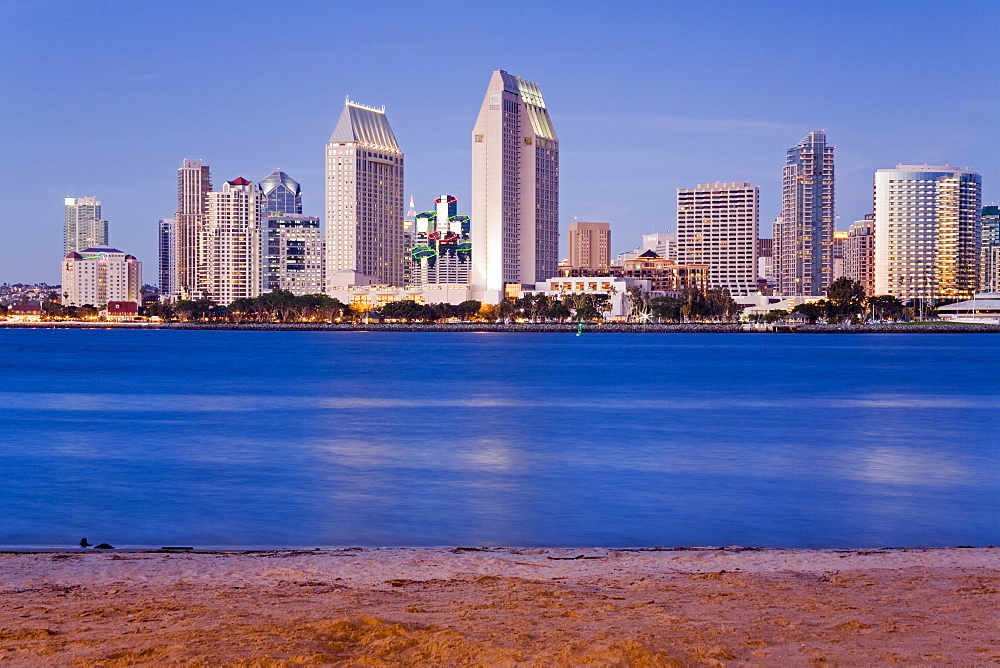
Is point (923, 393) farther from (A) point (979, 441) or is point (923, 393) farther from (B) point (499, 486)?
(B) point (499, 486)

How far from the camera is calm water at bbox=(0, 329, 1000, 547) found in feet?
65.3

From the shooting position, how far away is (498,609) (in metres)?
10.9

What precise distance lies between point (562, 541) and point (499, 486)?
7075 mm

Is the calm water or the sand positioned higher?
the sand

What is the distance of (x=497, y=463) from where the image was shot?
3067 cm

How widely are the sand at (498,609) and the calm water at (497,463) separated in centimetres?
408

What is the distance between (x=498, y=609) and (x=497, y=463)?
19.8 metres

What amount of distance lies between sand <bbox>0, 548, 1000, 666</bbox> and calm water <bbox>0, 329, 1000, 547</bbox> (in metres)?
4.08

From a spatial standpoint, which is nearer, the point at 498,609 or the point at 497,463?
the point at 498,609

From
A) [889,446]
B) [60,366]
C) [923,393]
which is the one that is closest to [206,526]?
[889,446]

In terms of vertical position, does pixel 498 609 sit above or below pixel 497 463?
above

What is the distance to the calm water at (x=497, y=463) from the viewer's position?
19.9 meters

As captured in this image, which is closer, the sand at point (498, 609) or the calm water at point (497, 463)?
the sand at point (498, 609)

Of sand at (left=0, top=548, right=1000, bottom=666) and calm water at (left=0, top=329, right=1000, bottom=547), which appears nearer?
sand at (left=0, top=548, right=1000, bottom=666)
